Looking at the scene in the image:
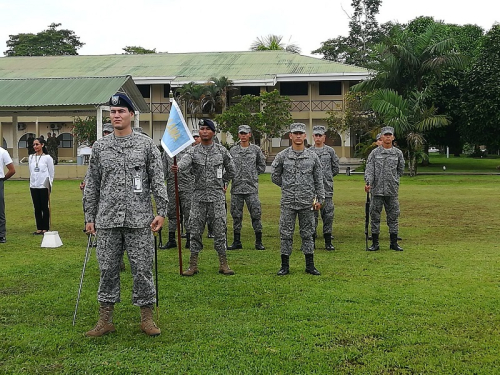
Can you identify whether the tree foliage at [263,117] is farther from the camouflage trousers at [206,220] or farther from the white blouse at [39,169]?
the camouflage trousers at [206,220]

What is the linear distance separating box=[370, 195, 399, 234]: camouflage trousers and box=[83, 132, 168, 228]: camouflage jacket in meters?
5.91

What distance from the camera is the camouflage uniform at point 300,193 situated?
8.54 meters

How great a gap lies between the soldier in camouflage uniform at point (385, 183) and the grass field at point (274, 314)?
0.45 m

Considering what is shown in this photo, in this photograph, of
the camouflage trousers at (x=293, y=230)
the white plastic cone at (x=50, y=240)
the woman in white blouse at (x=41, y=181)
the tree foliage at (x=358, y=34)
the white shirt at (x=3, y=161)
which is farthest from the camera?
the tree foliage at (x=358, y=34)

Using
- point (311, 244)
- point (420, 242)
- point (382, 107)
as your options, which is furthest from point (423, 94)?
point (311, 244)

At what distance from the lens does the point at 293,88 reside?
4212 centimetres

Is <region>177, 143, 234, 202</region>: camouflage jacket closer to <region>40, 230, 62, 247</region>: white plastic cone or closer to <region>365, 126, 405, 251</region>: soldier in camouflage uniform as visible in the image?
<region>365, 126, 405, 251</region>: soldier in camouflage uniform

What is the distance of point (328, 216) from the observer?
11148 millimetres

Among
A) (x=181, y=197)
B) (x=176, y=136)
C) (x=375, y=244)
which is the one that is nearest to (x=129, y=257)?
(x=176, y=136)

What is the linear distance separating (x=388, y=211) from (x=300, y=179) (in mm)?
2881

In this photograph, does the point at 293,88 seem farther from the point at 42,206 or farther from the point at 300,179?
the point at 300,179

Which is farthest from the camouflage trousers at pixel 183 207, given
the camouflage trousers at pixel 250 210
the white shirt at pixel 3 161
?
the white shirt at pixel 3 161

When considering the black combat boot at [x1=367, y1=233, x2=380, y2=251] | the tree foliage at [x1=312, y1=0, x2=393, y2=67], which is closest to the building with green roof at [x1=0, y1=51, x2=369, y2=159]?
the tree foliage at [x1=312, y1=0, x2=393, y2=67]

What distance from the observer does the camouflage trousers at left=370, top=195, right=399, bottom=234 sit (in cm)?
1078
